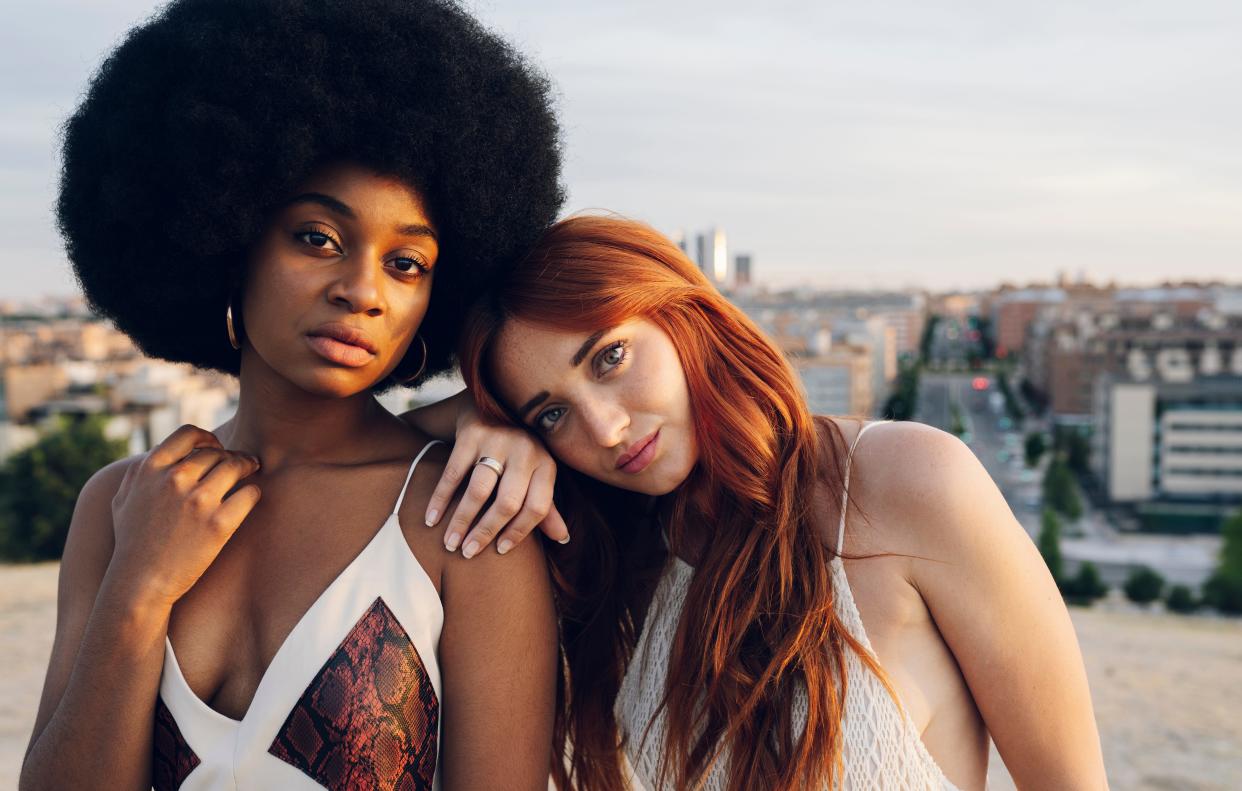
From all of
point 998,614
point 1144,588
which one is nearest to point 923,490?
point 998,614

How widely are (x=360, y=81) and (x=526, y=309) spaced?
17.7 inches

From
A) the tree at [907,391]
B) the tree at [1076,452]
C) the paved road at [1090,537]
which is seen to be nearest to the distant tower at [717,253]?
the paved road at [1090,537]

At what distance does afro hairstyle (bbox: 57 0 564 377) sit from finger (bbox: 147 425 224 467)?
0.23m

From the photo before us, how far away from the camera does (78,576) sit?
1.83 meters

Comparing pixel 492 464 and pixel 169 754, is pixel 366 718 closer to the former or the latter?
pixel 169 754

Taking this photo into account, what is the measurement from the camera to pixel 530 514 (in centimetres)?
171

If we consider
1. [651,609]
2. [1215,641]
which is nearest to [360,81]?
[651,609]

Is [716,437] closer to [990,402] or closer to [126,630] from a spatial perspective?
[126,630]

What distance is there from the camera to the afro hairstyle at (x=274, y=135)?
1649 mm

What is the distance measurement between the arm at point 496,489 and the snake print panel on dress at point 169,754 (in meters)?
0.50

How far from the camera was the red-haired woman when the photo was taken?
1.81 m

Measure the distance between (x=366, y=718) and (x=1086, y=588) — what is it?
87.2 ft

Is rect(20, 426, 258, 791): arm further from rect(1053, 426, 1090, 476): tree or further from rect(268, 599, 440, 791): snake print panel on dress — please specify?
rect(1053, 426, 1090, 476): tree

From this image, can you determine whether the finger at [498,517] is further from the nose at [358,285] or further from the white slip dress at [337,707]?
the nose at [358,285]
